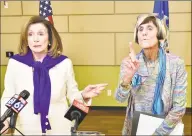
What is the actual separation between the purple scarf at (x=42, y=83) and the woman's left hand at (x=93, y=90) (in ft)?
0.95

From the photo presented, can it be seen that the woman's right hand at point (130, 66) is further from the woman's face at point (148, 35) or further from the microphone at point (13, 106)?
the microphone at point (13, 106)

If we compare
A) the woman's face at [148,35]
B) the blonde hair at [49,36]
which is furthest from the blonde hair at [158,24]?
the blonde hair at [49,36]

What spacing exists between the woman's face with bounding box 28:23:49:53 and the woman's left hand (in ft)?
1.31

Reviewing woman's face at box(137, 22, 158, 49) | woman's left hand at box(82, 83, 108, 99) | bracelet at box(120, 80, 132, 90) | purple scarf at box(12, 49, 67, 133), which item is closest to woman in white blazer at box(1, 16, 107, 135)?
purple scarf at box(12, 49, 67, 133)

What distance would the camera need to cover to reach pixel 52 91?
1676 millimetres

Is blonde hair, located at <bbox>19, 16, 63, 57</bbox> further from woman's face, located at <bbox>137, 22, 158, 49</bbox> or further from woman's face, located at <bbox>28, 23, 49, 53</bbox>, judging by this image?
woman's face, located at <bbox>137, 22, 158, 49</bbox>

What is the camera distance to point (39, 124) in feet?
5.52

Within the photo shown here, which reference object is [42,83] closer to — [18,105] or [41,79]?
[41,79]

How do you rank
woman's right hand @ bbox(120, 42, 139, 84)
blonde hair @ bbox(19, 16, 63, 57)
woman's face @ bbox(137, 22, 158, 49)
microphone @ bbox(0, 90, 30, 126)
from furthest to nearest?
blonde hair @ bbox(19, 16, 63, 57), woman's face @ bbox(137, 22, 158, 49), woman's right hand @ bbox(120, 42, 139, 84), microphone @ bbox(0, 90, 30, 126)

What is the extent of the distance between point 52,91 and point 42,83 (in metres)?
0.08

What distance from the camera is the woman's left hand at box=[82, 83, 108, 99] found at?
4.74 ft

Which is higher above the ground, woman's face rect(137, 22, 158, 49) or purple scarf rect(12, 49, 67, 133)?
woman's face rect(137, 22, 158, 49)

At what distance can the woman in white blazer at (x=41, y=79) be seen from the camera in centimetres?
165

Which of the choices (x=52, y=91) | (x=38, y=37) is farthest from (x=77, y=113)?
(x=38, y=37)
